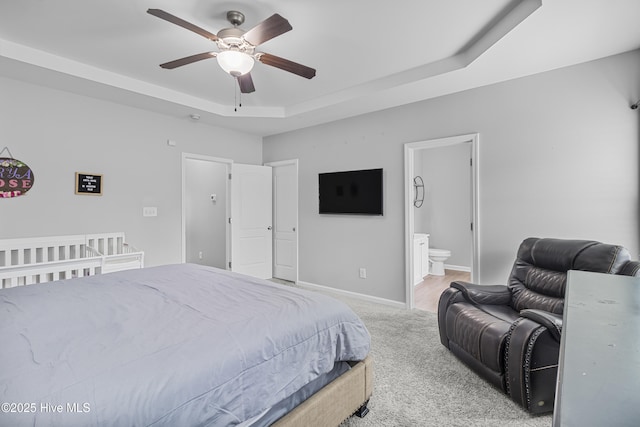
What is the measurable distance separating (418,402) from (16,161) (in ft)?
13.6

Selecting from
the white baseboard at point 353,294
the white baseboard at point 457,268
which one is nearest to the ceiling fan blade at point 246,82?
the white baseboard at point 353,294

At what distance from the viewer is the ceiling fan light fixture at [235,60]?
85.9 inches

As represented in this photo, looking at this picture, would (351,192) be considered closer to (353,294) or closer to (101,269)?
(353,294)

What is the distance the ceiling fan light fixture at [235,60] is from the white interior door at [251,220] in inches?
112

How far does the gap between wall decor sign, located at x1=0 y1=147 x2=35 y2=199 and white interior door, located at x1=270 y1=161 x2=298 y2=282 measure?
315cm

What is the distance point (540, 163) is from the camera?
3.01 metres

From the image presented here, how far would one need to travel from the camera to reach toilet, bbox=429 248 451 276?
5.45 metres

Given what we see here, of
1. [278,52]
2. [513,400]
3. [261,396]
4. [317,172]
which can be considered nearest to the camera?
[261,396]

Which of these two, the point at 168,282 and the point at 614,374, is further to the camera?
the point at 168,282

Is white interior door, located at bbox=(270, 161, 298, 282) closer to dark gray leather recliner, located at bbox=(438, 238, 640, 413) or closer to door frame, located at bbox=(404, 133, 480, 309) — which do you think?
door frame, located at bbox=(404, 133, 480, 309)

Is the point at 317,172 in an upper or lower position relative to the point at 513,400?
upper

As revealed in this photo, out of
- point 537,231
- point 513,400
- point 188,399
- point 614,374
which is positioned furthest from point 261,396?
point 537,231

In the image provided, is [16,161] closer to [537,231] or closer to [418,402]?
[418,402]

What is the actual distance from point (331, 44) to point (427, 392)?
284 centimetres
